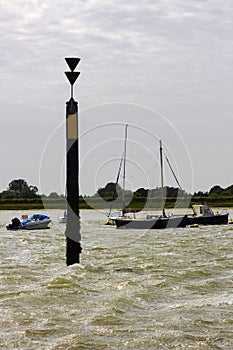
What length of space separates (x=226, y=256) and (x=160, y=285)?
9622 mm

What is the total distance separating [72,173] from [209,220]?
49.0 meters

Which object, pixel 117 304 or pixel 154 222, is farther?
pixel 154 222

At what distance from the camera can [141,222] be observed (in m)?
61.3

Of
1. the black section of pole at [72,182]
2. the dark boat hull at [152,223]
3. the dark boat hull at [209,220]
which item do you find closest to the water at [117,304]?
the black section of pole at [72,182]

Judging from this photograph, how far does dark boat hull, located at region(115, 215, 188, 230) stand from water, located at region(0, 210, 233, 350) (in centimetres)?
3311

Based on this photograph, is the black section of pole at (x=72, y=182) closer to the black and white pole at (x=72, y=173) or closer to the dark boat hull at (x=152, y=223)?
the black and white pole at (x=72, y=173)

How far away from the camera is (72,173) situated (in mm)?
21812

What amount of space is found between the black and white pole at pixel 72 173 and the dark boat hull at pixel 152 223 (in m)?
37.9

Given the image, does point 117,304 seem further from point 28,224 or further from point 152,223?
point 28,224

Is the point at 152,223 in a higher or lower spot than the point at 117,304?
higher

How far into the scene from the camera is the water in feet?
40.5

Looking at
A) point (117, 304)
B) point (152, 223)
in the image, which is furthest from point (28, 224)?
point (117, 304)

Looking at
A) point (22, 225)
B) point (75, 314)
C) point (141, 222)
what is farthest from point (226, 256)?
point (22, 225)

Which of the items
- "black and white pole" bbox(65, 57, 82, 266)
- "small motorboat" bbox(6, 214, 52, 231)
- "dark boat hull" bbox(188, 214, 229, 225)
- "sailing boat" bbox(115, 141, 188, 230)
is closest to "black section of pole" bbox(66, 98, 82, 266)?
"black and white pole" bbox(65, 57, 82, 266)
